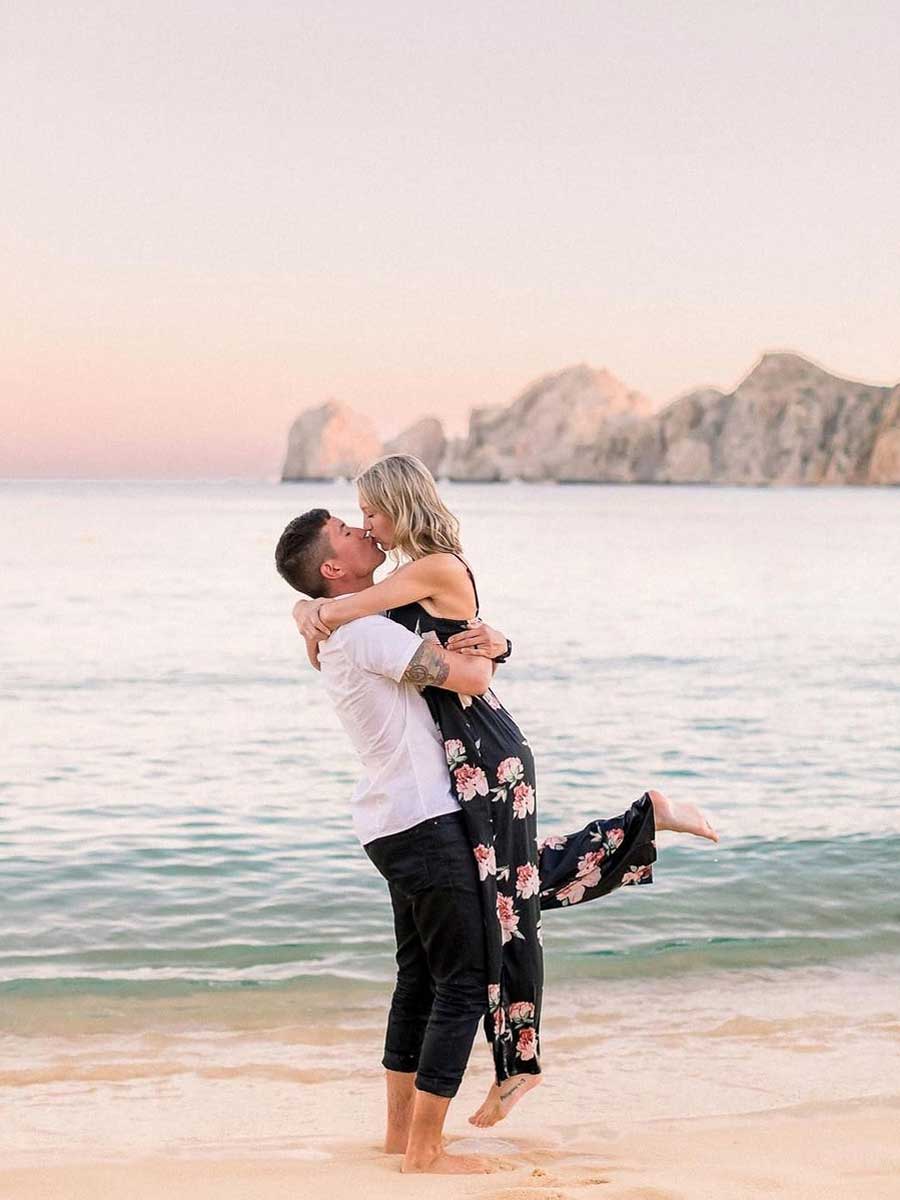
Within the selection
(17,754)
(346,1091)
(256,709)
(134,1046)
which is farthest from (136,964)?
(256,709)

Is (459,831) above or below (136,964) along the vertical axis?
above

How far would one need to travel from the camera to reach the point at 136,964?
281 inches

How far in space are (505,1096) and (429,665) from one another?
143 cm

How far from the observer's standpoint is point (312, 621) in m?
3.95

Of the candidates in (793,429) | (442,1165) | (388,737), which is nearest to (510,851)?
(388,737)

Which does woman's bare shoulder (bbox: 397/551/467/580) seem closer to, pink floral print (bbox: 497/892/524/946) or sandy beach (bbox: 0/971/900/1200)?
pink floral print (bbox: 497/892/524/946)

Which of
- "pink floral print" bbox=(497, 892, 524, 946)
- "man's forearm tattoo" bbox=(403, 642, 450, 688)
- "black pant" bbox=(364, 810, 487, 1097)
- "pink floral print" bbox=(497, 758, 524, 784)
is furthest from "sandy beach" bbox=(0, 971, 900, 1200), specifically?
A: "man's forearm tattoo" bbox=(403, 642, 450, 688)

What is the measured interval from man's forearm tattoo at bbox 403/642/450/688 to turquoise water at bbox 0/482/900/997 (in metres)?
3.47

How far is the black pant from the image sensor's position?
3.94 meters

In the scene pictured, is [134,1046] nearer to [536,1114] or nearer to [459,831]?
[536,1114]

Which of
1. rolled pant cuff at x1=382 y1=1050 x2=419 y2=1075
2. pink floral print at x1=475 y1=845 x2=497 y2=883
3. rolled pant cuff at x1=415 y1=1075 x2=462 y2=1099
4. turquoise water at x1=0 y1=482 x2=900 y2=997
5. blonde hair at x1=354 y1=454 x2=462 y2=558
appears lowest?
turquoise water at x1=0 y1=482 x2=900 y2=997

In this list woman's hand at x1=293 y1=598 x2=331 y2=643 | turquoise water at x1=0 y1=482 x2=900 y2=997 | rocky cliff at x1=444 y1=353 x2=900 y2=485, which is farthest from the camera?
rocky cliff at x1=444 y1=353 x2=900 y2=485

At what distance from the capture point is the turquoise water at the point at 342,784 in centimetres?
744

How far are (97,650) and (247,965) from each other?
13.9m
